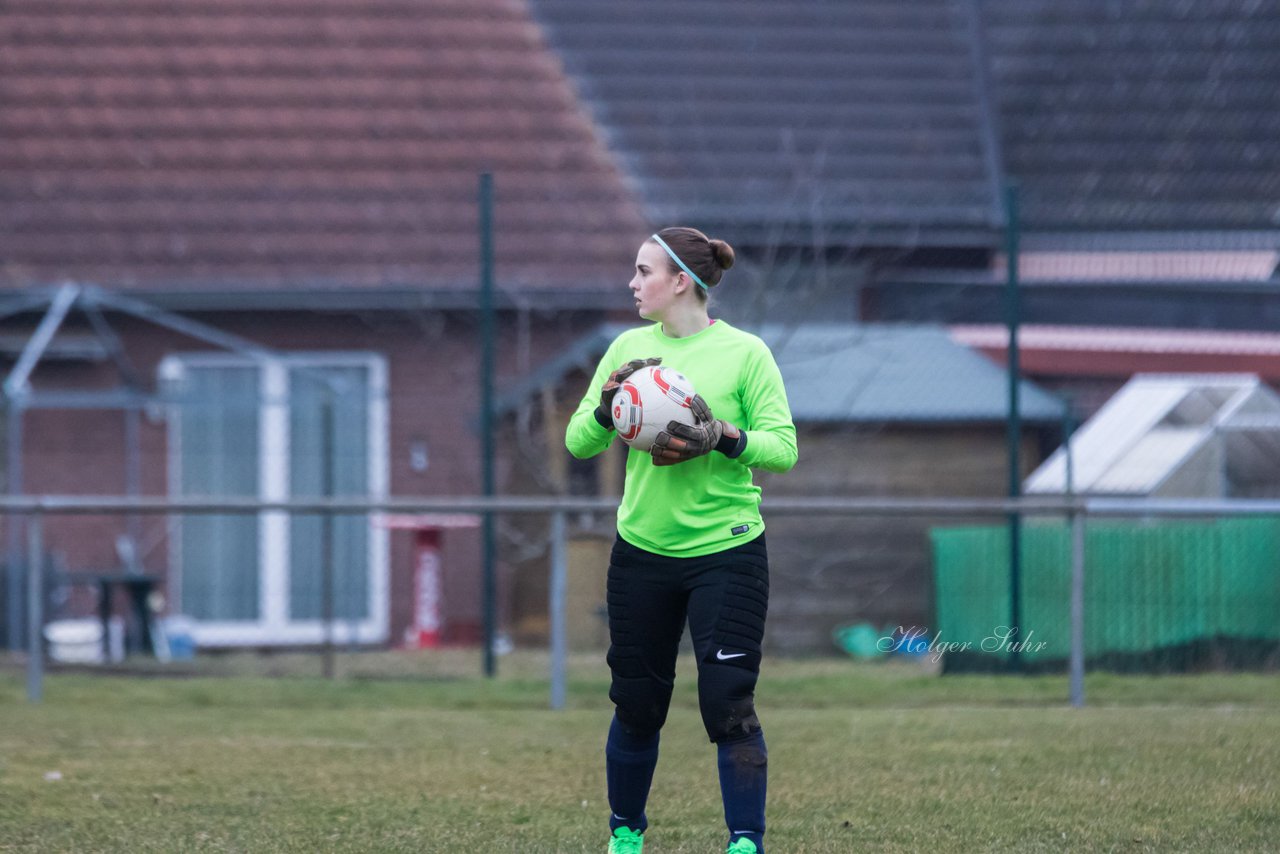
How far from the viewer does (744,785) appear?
4.62 meters

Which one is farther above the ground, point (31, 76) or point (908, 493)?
point (31, 76)

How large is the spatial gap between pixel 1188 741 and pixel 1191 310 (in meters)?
6.05

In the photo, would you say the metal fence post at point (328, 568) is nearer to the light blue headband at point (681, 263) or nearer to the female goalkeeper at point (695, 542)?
the female goalkeeper at point (695, 542)

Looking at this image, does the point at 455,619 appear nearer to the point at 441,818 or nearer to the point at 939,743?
the point at 939,743

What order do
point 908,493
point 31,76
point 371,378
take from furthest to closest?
1. point 31,76
2. point 371,378
3. point 908,493

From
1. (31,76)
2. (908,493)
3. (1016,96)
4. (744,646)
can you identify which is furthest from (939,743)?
(31,76)

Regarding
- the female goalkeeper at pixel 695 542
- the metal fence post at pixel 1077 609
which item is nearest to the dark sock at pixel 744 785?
the female goalkeeper at pixel 695 542

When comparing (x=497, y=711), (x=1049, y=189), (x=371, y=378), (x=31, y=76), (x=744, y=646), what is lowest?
(x=497, y=711)

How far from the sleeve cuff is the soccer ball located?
11 cm

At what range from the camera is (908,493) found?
12539 mm

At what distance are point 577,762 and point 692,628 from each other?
8.58 feet

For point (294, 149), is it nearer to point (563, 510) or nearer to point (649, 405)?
point (563, 510)

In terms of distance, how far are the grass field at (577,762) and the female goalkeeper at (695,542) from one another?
0.57 meters

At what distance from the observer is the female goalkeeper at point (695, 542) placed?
4.66 meters
